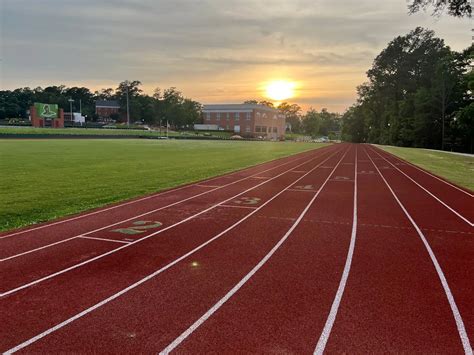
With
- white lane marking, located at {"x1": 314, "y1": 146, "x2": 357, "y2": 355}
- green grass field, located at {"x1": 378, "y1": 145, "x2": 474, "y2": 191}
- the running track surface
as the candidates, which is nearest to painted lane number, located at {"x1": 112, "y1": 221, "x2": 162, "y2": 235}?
the running track surface

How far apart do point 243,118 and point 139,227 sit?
10701cm

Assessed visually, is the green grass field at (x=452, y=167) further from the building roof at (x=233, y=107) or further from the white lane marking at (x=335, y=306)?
the building roof at (x=233, y=107)

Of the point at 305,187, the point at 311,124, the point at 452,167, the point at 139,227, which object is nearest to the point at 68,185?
the point at 139,227

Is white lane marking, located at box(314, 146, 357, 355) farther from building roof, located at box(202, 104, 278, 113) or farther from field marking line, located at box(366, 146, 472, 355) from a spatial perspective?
building roof, located at box(202, 104, 278, 113)

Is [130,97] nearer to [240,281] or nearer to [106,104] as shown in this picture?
[106,104]

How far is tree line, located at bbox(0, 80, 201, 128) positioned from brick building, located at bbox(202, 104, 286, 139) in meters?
7.68

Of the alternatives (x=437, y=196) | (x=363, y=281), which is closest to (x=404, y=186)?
(x=437, y=196)

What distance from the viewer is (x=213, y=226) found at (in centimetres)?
910

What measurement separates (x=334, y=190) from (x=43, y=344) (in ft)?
42.0

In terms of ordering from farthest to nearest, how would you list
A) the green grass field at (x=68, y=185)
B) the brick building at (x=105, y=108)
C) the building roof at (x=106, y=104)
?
the building roof at (x=106, y=104), the brick building at (x=105, y=108), the green grass field at (x=68, y=185)

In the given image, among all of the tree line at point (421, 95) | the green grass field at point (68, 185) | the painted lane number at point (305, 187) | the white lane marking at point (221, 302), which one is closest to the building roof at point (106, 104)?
the tree line at point (421, 95)

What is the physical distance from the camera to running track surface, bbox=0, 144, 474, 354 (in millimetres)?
4230

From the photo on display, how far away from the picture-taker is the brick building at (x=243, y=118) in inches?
4459

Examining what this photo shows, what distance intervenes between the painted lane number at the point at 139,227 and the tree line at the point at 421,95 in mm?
39364
